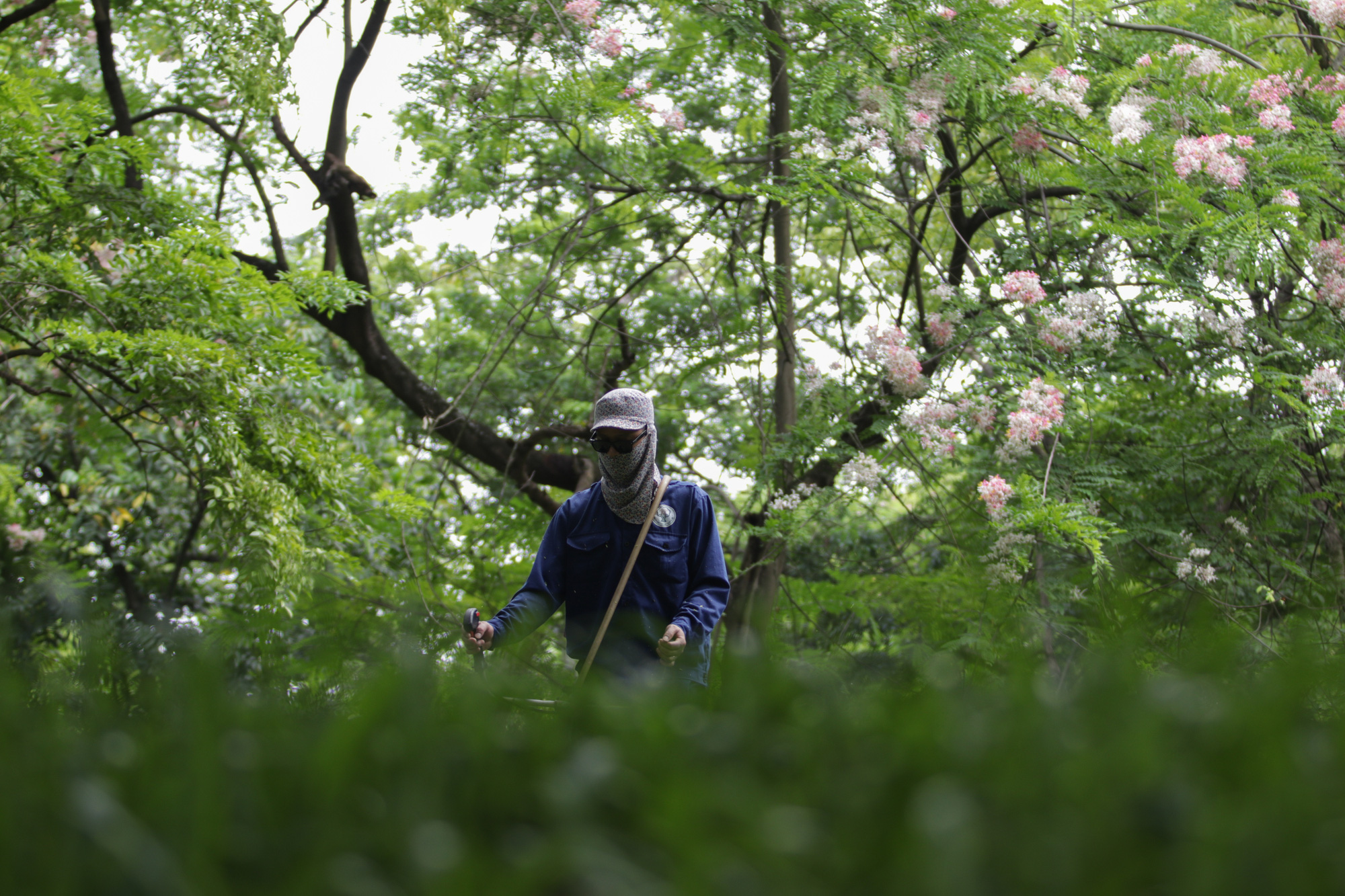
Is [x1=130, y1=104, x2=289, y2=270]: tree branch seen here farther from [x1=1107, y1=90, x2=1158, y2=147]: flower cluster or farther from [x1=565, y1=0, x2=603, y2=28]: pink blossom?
[x1=1107, y1=90, x2=1158, y2=147]: flower cluster

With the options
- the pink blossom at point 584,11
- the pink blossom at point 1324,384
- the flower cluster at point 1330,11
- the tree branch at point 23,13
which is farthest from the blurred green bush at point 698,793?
the tree branch at point 23,13

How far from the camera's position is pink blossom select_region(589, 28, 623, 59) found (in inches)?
245

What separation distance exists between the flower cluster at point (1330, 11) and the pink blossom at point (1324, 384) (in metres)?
2.29

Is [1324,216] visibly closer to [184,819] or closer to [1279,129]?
[1279,129]

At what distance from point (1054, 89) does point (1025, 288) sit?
4.15 feet

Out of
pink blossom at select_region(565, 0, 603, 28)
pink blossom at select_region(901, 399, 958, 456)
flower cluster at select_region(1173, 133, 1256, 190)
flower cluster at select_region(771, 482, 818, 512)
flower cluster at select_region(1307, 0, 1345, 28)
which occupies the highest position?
flower cluster at select_region(1307, 0, 1345, 28)

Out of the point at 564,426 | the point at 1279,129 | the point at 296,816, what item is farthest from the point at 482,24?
the point at 296,816

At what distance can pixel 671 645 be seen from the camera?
9.26 feet

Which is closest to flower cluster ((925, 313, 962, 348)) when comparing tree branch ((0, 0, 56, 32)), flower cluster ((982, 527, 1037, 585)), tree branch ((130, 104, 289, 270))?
flower cluster ((982, 527, 1037, 585))

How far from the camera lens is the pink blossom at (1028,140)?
5.77 metres

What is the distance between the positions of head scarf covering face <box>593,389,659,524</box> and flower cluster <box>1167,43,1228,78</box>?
169 inches

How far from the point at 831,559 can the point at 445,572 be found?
11.2ft

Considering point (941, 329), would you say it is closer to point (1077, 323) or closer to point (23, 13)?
point (1077, 323)

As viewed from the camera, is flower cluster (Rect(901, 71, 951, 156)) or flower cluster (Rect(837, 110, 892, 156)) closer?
flower cluster (Rect(901, 71, 951, 156))
